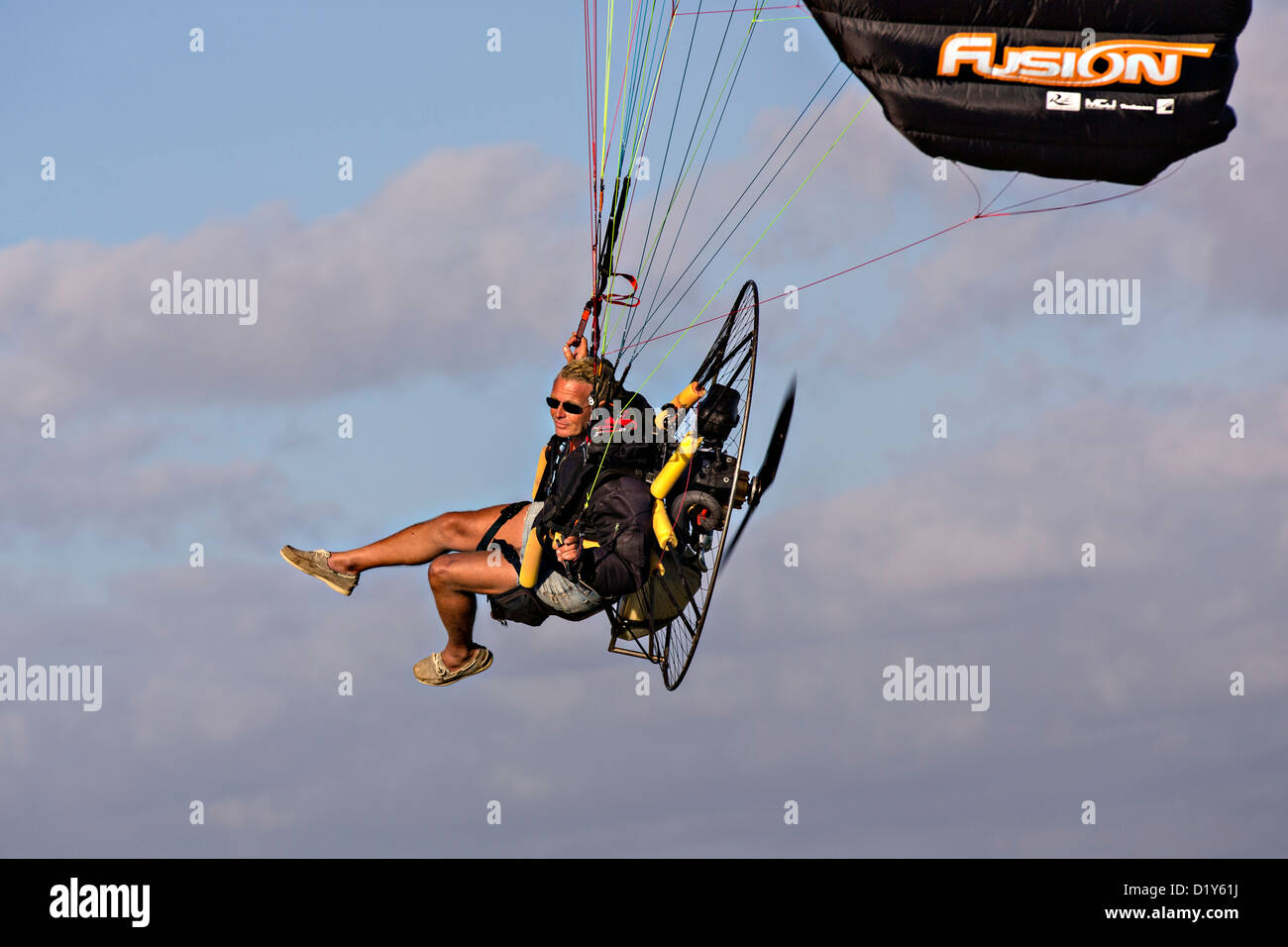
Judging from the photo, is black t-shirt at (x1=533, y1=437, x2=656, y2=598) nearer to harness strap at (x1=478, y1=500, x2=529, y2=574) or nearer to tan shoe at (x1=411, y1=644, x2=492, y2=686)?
harness strap at (x1=478, y1=500, x2=529, y2=574)

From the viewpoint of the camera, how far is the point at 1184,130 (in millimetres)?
15914

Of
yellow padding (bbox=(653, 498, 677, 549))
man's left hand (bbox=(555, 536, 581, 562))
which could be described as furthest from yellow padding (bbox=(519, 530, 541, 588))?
yellow padding (bbox=(653, 498, 677, 549))

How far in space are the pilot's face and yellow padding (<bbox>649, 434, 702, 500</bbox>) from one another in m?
0.83

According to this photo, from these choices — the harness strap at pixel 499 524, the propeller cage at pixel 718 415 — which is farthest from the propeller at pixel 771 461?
the harness strap at pixel 499 524

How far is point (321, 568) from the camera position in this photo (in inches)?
634

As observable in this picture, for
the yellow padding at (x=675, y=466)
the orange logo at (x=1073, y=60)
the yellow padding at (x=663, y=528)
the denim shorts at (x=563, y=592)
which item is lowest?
the denim shorts at (x=563, y=592)

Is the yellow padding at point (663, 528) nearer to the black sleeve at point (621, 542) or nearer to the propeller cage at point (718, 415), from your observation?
the black sleeve at point (621, 542)

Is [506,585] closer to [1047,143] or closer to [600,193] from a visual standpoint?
[600,193]

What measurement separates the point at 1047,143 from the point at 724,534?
14.8 ft

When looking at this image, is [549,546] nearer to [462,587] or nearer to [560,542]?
[560,542]

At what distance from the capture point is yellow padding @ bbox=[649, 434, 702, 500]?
1473 centimetres

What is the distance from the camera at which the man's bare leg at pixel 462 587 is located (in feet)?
51.0

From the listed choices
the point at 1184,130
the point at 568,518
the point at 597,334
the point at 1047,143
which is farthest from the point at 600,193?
the point at 1184,130

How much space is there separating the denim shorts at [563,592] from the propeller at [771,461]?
1.41 metres
